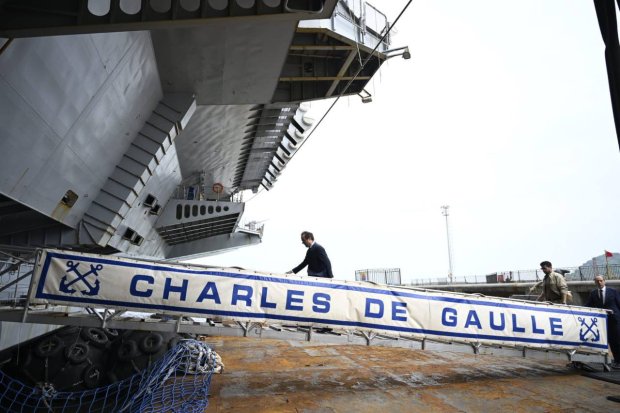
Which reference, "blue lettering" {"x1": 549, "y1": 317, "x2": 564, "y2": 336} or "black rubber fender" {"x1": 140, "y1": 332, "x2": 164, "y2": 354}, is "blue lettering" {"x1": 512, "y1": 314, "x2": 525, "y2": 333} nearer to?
"blue lettering" {"x1": 549, "y1": 317, "x2": 564, "y2": 336}

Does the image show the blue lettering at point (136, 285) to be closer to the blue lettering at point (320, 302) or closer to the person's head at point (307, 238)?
the blue lettering at point (320, 302)

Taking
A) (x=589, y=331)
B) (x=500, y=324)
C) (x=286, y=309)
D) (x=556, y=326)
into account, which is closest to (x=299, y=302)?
(x=286, y=309)

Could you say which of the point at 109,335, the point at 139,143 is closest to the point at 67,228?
the point at 139,143

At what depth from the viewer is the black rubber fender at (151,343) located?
7207 mm

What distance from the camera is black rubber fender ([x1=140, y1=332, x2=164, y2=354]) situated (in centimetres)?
721

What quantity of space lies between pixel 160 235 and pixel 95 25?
19.2 meters

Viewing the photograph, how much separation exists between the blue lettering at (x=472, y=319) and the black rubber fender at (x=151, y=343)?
20.5 ft

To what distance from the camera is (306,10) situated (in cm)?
448

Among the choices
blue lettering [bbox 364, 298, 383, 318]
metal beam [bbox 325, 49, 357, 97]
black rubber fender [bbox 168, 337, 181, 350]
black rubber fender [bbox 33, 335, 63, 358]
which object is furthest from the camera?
metal beam [bbox 325, 49, 357, 97]

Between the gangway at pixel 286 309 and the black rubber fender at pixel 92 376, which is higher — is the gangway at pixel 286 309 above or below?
above

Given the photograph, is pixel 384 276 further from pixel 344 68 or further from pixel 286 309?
pixel 286 309

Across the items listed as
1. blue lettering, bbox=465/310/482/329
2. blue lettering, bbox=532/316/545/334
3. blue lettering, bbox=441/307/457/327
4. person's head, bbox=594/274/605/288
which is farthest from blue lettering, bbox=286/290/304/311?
person's head, bbox=594/274/605/288

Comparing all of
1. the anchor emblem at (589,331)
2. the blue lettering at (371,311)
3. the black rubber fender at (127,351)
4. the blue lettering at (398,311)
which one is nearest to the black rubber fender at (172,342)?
the black rubber fender at (127,351)

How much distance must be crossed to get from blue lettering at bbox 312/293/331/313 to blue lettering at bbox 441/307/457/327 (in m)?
2.34
